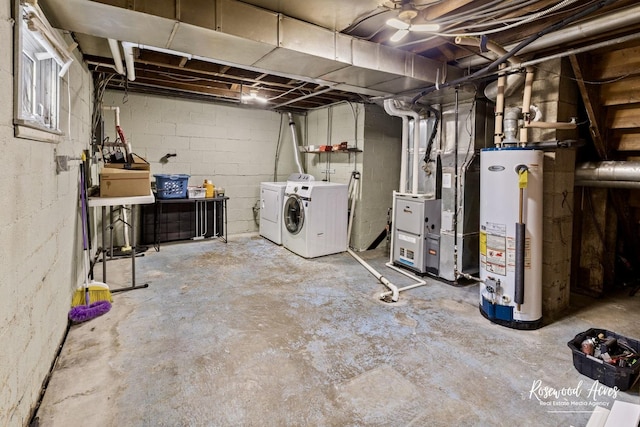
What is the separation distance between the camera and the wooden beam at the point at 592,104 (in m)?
2.83

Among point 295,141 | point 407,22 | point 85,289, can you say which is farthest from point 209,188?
point 407,22

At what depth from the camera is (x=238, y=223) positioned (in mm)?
6238

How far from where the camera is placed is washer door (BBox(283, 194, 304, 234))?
4805mm

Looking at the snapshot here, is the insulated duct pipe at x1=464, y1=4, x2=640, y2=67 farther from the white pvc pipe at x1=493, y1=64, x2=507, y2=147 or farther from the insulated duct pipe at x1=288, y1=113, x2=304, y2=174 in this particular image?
the insulated duct pipe at x1=288, y1=113, x2=304, y2=174

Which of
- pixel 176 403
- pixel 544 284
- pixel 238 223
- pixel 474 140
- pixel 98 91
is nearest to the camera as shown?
pixel 176 403

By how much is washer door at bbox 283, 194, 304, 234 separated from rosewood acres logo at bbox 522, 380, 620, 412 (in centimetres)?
328

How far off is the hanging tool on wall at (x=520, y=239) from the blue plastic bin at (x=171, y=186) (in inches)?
174

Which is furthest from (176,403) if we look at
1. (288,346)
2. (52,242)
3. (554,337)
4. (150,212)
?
(150,212)

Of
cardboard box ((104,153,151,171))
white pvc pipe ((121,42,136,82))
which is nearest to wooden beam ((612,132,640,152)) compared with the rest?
white pvc pipe ((121,42,136,82))

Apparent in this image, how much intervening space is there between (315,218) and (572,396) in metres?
3.31

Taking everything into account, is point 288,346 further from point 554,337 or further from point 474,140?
point 474,140

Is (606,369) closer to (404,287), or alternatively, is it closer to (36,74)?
(404,287)

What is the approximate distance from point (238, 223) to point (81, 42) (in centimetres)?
379

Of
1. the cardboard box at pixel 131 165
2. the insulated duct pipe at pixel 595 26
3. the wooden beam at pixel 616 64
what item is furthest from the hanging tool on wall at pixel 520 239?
the cardboard box at pixel 131 165
